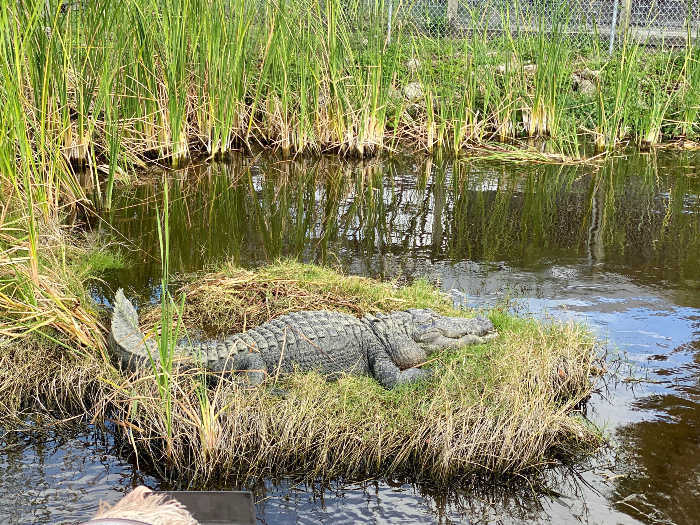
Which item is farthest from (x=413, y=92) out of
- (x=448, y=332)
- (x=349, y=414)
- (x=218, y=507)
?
(x=218, y=507)

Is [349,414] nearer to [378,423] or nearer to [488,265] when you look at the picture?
[378,423]

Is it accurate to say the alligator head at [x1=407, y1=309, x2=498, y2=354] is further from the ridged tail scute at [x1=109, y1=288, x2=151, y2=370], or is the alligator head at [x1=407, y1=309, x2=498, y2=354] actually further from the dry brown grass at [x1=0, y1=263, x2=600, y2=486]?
the ridged tail scute at [x1=109, y1=288, x2=151, y2=370]

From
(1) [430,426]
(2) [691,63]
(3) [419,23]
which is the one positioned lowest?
(1) [430,426]

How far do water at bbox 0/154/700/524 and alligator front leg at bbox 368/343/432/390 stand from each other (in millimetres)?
780

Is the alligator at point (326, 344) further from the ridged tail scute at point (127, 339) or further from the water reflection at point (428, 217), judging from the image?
the water reflection at point (428, 217)

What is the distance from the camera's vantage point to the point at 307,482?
326 cm

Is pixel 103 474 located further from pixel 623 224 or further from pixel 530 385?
pixel 623 224

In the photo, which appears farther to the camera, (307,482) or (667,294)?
(667,294)

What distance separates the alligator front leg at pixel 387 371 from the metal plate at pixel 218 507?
1.98 metres

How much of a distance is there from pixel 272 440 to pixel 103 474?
0.71m

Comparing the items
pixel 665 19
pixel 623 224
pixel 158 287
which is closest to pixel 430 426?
pixel 158 287

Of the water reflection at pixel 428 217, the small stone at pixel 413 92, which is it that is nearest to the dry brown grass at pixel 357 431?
the water reflection at pixel 428 217

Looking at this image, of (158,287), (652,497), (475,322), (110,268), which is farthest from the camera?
(110,268)

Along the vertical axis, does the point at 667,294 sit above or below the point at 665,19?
below
